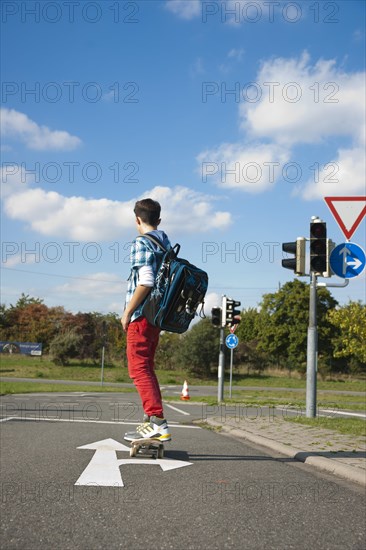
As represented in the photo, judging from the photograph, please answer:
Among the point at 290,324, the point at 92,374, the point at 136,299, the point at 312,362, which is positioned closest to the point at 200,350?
the point at 92,374

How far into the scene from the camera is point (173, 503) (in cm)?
345

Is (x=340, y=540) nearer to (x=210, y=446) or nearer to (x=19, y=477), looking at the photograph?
(x=19, y=477)

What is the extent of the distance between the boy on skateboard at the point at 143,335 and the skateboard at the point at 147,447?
4 cm

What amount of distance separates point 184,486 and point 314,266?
7843mm

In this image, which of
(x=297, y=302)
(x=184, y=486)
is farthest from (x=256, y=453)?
(x=297, y=302)

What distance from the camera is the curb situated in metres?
4.65

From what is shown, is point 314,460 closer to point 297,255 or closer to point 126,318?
point 126,318

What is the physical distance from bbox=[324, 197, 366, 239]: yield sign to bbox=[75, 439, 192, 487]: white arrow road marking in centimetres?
492

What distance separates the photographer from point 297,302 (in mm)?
65875

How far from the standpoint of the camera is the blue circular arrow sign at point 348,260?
1062cm

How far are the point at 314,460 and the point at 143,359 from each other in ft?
6.38

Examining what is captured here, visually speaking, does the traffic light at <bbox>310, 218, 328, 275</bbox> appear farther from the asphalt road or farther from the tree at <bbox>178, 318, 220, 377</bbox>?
the tree at <bbox>178, 318, 220, 377</bbox>

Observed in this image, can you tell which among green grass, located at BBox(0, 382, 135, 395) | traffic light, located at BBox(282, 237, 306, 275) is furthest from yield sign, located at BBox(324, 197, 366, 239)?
green grass, located at BBox(0, 382, 135, 395)

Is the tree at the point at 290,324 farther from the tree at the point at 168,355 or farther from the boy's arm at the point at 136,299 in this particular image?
the boy's arm at the point at 136,299
